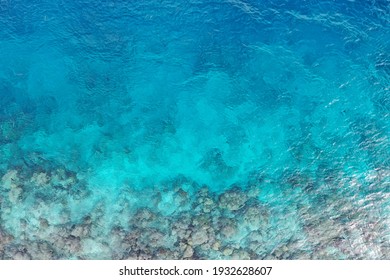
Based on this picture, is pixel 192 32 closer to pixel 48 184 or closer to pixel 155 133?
pixel 155 133

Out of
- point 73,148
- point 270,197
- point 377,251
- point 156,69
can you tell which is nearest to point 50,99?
point 73,148

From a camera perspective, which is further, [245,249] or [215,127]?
[215,127]

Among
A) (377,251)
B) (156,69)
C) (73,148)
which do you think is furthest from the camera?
(156,69)

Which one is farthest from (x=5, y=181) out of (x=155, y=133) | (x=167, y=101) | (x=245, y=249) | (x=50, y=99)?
(x=245, y=249)

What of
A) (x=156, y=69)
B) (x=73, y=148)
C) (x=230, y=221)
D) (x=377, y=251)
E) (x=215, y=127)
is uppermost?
(x=156, y=69)

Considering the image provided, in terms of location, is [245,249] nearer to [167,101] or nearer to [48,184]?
[167,101]

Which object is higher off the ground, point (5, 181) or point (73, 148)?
point (73, 148)

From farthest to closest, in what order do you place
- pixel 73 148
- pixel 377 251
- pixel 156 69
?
pixel 156 69, pixel 73 148, pixel 377 251
